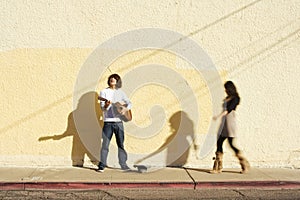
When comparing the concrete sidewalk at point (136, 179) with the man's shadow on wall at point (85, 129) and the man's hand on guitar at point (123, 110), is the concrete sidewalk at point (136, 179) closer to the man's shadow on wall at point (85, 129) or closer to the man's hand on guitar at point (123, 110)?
the man's shadow on wall at point (85, 129)

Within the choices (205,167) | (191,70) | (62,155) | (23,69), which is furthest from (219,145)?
(23,69)

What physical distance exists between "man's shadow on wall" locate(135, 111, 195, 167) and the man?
2.39 feet

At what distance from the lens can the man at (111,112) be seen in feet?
20.1

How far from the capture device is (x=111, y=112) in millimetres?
6156

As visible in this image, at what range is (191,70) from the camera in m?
6.61

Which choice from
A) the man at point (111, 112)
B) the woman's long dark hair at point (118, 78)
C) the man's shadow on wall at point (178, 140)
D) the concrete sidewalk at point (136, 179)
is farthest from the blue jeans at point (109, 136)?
the woman's long dark hair at point (118, 78)

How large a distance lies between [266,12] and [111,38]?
9.88ft

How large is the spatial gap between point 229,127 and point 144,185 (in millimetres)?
1822

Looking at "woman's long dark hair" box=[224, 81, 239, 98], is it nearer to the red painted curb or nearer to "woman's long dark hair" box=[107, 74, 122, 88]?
the red painted curb

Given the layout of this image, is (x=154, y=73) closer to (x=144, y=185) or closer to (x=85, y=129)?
(x=85, y=129)

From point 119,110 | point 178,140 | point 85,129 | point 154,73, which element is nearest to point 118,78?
point 119,110

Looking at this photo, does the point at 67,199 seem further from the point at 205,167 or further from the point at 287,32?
the point at 287,32

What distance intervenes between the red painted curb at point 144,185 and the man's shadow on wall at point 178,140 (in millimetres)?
1002

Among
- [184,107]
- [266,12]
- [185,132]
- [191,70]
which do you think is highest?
[266,12]
